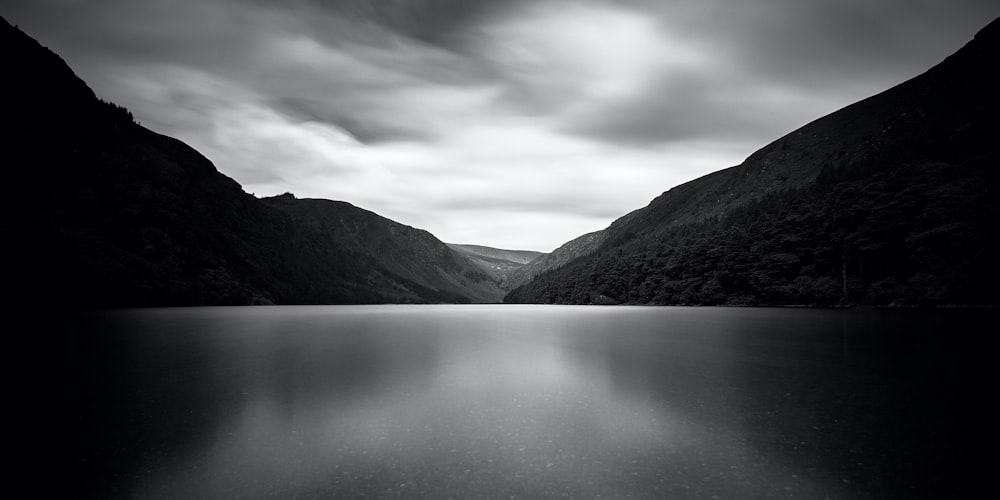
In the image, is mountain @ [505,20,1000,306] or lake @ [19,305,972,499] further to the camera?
A: mountain @ [505,20,1000,306]

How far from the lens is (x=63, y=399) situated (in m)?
16.6

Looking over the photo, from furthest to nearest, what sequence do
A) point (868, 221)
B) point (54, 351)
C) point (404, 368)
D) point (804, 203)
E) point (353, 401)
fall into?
point (804, 203) < point (868, 221) < point (54, 351) < point (404, 368) < point (353, 401)

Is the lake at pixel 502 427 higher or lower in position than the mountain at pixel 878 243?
lower

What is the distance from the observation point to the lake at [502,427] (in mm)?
9070

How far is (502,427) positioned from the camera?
13258mm

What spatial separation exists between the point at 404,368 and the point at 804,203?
6115 inches

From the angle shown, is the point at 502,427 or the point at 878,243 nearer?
the point at 502,427

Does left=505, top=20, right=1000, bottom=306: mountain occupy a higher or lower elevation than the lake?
higher

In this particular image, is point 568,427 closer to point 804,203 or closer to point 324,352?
point 324,352

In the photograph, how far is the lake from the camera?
9070mm

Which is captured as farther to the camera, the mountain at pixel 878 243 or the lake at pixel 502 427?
the mountain at pixel 878 243

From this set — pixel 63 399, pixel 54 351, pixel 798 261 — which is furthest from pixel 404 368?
pixel 798 261

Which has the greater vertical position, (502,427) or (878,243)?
(878,243)

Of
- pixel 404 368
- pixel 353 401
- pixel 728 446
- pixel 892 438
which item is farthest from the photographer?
pixel 404 368
